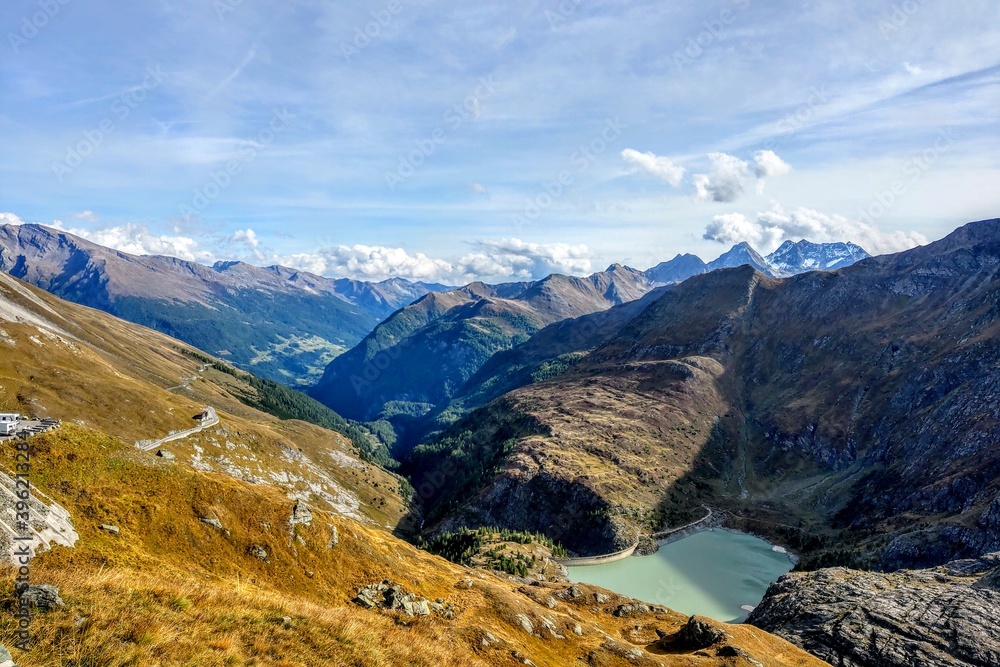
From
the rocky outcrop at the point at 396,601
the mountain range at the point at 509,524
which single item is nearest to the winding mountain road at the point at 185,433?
the mountain range at the point at 509,524

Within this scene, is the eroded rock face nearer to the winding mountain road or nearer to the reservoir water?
the reservoir water

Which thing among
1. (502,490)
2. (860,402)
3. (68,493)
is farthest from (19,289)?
(860,402)

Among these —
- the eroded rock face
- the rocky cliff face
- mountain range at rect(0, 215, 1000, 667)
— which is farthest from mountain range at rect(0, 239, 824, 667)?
the rocky cliff face

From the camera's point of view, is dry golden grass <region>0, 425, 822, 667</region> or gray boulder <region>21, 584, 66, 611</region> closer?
gray boulder <region>21, 584, 66, 611</region>

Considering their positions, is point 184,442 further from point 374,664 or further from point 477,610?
point 374,664

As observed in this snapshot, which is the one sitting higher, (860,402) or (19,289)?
(19,289)
